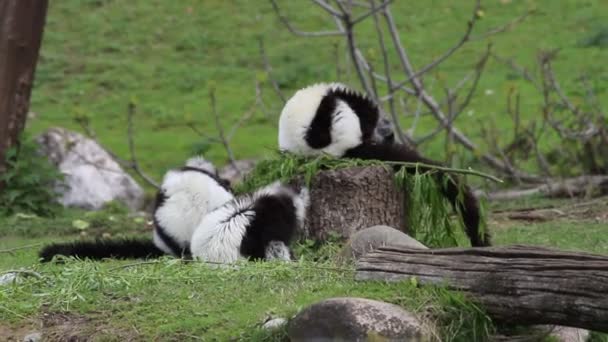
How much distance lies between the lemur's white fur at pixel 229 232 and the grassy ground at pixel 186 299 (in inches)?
15.8

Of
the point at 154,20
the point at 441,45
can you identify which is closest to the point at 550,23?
the point at 441,45

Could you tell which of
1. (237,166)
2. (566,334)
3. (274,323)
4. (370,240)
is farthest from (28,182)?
(566,334)

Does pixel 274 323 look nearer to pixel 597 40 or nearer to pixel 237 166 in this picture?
pixel 237 166

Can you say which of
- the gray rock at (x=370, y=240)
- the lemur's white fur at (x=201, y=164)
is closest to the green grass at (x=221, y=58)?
the lemur's white fur at (x=201, y=164)

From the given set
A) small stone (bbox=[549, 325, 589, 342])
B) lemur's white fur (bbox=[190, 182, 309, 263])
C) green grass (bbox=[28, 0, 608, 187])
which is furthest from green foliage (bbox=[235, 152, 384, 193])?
green grass (bbox=[28, 0, 608, 187])

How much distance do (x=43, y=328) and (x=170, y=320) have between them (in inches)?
26.9

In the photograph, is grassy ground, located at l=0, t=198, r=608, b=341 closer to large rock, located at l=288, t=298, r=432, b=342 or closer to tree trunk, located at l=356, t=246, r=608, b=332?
tree trunk, located at l=356, t=246, r=608, b=332

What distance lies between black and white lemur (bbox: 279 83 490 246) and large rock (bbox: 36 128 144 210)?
5.45 meters

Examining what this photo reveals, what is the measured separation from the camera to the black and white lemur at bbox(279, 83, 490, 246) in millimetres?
8898

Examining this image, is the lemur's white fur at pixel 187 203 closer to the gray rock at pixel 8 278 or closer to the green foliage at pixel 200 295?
the green foliage at pixel 200 295

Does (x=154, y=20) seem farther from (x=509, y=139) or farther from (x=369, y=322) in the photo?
(x=369, y=322)

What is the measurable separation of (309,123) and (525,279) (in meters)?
3.44

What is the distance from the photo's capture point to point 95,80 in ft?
68.1

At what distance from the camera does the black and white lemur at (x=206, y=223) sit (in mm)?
8016
